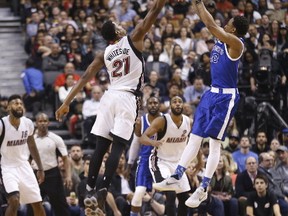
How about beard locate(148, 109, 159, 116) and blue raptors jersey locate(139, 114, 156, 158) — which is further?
beard locate(148, 109, 159, 116)

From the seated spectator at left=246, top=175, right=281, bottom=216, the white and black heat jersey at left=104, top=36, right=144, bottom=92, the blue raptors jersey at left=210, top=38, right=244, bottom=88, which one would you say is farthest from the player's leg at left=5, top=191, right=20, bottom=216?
the seated spectator at left=246, top=175, right=281, bottom=216

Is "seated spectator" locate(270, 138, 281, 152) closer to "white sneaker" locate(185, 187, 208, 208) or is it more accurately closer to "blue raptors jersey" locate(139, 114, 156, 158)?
"blue raptors jersey" locate(139, 114, 156, 158)

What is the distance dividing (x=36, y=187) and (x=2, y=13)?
10721mm

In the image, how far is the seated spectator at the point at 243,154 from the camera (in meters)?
19.0

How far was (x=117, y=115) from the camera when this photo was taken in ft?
40.6

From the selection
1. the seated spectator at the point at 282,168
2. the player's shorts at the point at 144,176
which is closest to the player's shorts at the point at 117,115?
the player's shorts at the point at 144,176

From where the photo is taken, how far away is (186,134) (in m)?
15.7

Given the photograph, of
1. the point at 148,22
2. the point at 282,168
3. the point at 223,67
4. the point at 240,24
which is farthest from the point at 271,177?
the point at 148,22

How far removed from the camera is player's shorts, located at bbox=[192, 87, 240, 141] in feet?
41.5

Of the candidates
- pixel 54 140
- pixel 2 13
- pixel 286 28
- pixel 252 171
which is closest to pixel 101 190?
pixel 54 140

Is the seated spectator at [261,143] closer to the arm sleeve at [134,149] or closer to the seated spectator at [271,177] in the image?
the seated spectator at [271,177]

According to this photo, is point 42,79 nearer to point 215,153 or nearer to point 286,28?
point 286,28

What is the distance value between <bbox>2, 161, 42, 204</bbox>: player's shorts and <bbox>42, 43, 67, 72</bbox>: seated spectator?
6.27 meters

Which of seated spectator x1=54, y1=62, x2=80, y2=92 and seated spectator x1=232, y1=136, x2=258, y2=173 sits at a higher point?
seated spectator x1=54, y1=62, x2=80, y2=92
